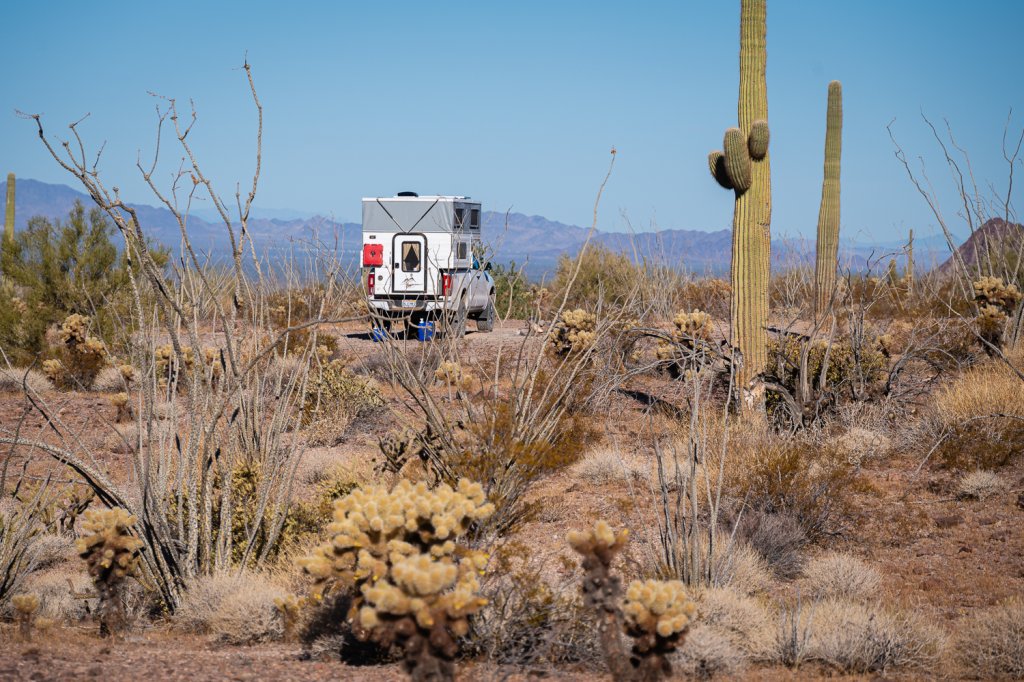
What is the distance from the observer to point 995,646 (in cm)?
482

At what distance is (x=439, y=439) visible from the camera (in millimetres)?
7312

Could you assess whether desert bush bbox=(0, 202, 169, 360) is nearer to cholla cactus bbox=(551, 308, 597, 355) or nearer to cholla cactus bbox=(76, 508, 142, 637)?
cholla cactus bbox=(551, 308, 597, 355)

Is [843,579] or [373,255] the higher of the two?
[373,255]

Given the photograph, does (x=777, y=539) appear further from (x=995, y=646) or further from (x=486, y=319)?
(x=486, y=319)

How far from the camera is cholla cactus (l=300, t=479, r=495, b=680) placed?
10.7ft

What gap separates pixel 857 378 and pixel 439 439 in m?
5.29

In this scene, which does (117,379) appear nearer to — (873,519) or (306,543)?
(306,543)

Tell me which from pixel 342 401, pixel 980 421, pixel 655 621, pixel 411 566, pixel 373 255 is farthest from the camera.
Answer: pixel 373 255

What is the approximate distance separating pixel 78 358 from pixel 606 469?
28.6 ft

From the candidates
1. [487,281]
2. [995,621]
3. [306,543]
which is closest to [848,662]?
[995,621]

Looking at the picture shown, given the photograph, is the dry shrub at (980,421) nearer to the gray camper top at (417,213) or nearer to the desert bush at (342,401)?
the desert bush at (342,401)

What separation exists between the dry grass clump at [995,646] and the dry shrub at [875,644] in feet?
0.44

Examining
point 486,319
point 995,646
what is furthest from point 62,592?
point 486,319

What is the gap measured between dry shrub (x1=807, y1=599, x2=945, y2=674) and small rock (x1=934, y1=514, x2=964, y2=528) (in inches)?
98.9
